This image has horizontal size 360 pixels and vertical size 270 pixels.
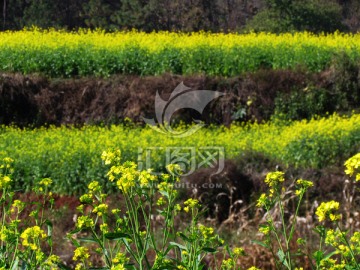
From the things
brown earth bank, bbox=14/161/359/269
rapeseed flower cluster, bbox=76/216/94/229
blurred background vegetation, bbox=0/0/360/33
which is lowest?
brown earth bank, bbox=14/161/359/269

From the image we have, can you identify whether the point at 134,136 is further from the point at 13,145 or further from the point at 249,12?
the point at 249,12

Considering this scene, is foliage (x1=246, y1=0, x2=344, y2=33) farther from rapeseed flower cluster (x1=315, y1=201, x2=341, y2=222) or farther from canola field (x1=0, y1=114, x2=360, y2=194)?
rapeseed flower cluster (x1=315, y1=201, x2=341, y2=222)

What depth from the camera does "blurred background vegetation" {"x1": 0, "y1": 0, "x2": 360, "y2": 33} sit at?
66.9ft

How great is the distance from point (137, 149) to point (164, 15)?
14.5m

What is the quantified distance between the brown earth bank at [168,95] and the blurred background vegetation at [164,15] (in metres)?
7.68

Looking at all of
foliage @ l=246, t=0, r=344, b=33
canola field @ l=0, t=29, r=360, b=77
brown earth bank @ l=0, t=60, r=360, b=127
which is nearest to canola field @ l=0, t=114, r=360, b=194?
brown earth bank @ l=0, t=60, r=360, b=127

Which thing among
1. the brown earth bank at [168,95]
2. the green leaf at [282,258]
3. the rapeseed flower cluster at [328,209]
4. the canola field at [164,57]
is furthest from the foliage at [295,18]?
the rapeseed flower cluster at [328,209]

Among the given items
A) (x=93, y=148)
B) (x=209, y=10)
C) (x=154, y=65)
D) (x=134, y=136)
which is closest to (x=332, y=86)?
(x=154, y=65)

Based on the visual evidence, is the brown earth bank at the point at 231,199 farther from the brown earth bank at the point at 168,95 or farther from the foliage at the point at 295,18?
the foliage at the point at 295,18

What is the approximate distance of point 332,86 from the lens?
12.2 m

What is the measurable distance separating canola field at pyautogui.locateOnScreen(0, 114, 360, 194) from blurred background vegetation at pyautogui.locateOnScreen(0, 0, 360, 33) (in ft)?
35.2

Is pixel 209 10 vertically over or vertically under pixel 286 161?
over

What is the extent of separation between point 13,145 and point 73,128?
2.26 metres

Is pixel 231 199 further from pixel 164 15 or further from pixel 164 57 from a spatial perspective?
pixel 164 15
